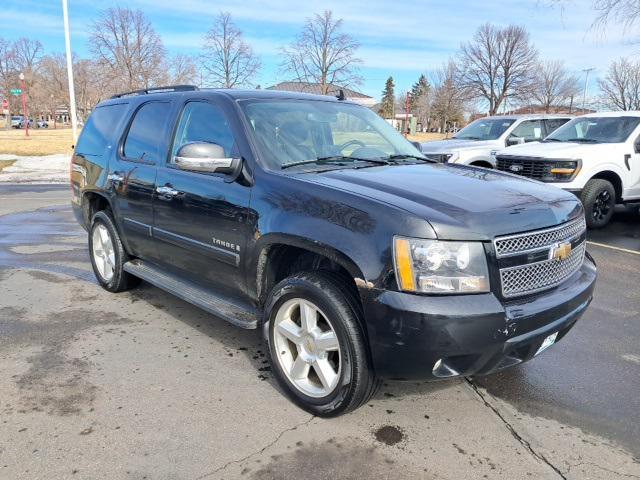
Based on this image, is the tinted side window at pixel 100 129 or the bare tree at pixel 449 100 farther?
the bare tree at pixel 449 100

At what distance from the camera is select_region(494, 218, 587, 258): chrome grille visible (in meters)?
2.69

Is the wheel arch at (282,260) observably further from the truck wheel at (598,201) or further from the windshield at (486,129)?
the windshield at (486,129)

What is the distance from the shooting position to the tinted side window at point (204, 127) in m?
3.70

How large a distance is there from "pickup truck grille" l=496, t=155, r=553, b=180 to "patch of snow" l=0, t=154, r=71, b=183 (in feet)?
44.8

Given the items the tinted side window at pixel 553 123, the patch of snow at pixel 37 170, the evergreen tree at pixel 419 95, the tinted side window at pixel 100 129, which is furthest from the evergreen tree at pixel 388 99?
the tinted side window at pixel 100 129

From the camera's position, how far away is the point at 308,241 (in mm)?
2928

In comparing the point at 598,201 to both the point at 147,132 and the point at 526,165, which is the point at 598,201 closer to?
the point at 526,165

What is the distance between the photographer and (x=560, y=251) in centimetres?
299

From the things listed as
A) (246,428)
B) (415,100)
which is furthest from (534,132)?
(415,100)

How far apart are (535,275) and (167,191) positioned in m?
2.66

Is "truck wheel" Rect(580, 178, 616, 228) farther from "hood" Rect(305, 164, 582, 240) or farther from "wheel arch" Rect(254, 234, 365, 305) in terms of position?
"wheel arch" Rect(254, 234, 365, 305)

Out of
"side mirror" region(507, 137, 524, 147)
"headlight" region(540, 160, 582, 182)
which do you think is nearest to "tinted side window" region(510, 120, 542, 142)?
"side mirror" region(507, 137, 524, 147)

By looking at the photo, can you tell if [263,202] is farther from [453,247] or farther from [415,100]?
[415,100]

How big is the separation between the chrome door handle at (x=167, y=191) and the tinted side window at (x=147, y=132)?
293mm
